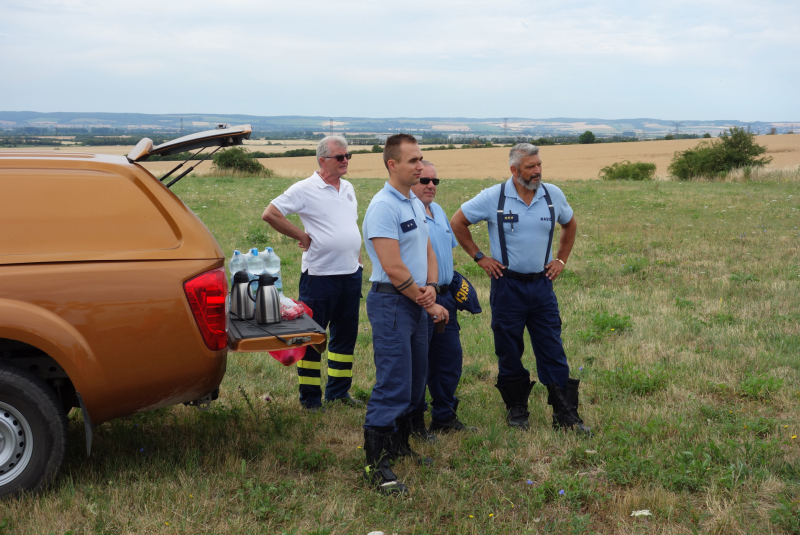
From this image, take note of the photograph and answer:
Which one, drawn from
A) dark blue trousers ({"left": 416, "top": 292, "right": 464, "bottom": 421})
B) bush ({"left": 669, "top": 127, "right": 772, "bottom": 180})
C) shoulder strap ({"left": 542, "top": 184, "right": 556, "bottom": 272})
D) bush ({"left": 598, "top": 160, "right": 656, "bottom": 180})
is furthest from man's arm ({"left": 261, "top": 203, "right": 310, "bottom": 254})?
bush ({"left": 598, "top": 160, "right": 656, "bottom": 180})

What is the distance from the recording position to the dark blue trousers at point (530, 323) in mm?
4965

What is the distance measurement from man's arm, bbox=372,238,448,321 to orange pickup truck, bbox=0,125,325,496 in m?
0.83

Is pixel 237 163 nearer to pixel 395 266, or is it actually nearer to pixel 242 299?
pixel 242 299

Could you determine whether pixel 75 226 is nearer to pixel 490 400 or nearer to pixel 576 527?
pixel 576 527

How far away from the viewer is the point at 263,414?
525cm

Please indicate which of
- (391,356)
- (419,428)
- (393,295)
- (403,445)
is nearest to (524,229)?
(393,295)

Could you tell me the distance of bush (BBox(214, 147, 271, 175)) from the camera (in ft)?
123

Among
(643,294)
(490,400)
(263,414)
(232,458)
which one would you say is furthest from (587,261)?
(232,458)

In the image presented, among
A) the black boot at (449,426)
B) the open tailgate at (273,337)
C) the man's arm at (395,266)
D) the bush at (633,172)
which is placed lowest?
the black boot at (449,426)

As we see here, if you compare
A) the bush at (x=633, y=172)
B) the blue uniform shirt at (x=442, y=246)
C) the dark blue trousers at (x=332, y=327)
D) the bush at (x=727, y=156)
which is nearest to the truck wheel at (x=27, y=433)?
the dark blue trousers at (x=332, y=327)

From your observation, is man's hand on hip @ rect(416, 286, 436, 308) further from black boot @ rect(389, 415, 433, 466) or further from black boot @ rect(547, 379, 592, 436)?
black boot @ rect(547, 379, 592, 436)

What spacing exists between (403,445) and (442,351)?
0.79m

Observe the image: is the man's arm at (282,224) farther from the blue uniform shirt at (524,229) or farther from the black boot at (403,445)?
the black boot at (403,445)

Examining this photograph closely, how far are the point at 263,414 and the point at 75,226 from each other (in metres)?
2.30
